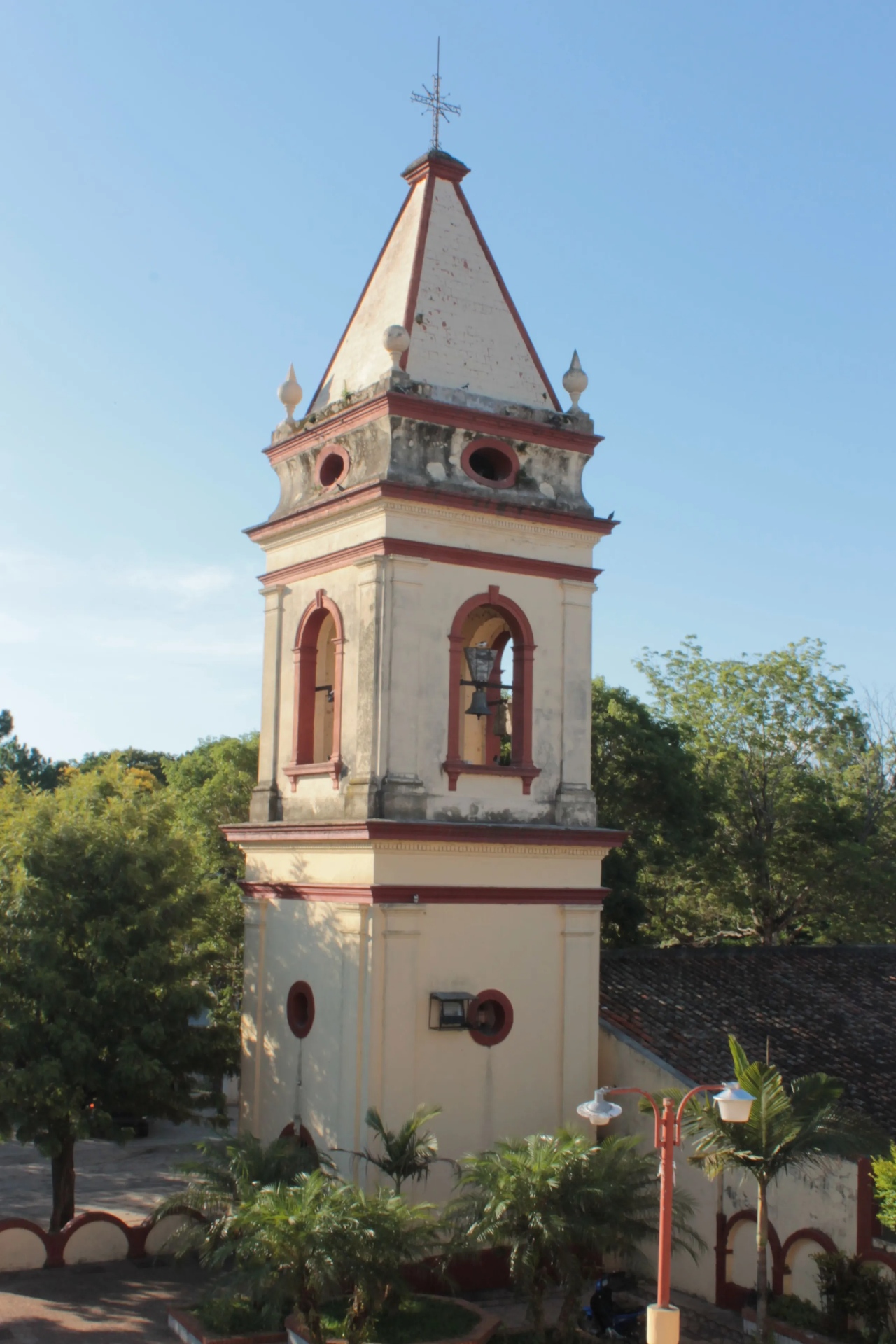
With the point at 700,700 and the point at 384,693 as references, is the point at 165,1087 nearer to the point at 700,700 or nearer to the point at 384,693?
the point at 384,693

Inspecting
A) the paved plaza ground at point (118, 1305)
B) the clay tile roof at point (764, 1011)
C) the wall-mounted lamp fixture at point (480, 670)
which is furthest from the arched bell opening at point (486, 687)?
the paved plaza ground at point (118, 1305)

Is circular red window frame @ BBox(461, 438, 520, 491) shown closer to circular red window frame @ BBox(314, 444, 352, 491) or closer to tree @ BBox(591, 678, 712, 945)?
circular red window frame @ BBox(314, 444, 352, 491)

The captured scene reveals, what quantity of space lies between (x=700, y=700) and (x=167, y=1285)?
22173mm

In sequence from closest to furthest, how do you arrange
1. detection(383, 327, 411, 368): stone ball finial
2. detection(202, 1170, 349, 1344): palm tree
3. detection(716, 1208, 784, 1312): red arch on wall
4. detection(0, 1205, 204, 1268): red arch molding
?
detection(202, 1170, 349, 1344): palm tree < detection(716, 1208, 784, 1312): red arch on wall < detection(0, 1205, 204, 1268): red arch molding < detection(383, 327, 411, 368): stone ball finial

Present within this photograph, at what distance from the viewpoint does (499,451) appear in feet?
58.5

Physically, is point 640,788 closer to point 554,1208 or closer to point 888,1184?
point 888,1184

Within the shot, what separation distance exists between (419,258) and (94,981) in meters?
10.6

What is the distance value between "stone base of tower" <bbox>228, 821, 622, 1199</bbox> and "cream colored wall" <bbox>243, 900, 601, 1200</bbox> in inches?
0.8

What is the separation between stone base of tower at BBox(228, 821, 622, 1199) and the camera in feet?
52.0

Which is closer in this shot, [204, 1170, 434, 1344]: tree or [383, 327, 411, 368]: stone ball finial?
[204, 1170, 434, 1344]: tree

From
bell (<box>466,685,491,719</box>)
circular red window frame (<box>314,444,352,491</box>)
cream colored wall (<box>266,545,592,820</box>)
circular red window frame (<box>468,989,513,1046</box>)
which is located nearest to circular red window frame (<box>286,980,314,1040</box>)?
circular red window frame (<box>468,989,513,1046</box>)

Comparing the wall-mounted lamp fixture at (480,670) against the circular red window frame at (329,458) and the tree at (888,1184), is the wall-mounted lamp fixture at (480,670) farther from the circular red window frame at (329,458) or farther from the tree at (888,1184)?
the tree at (888,1184)

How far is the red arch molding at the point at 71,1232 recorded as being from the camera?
16.1 meters

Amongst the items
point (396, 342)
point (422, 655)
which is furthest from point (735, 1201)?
point (396, 342)
